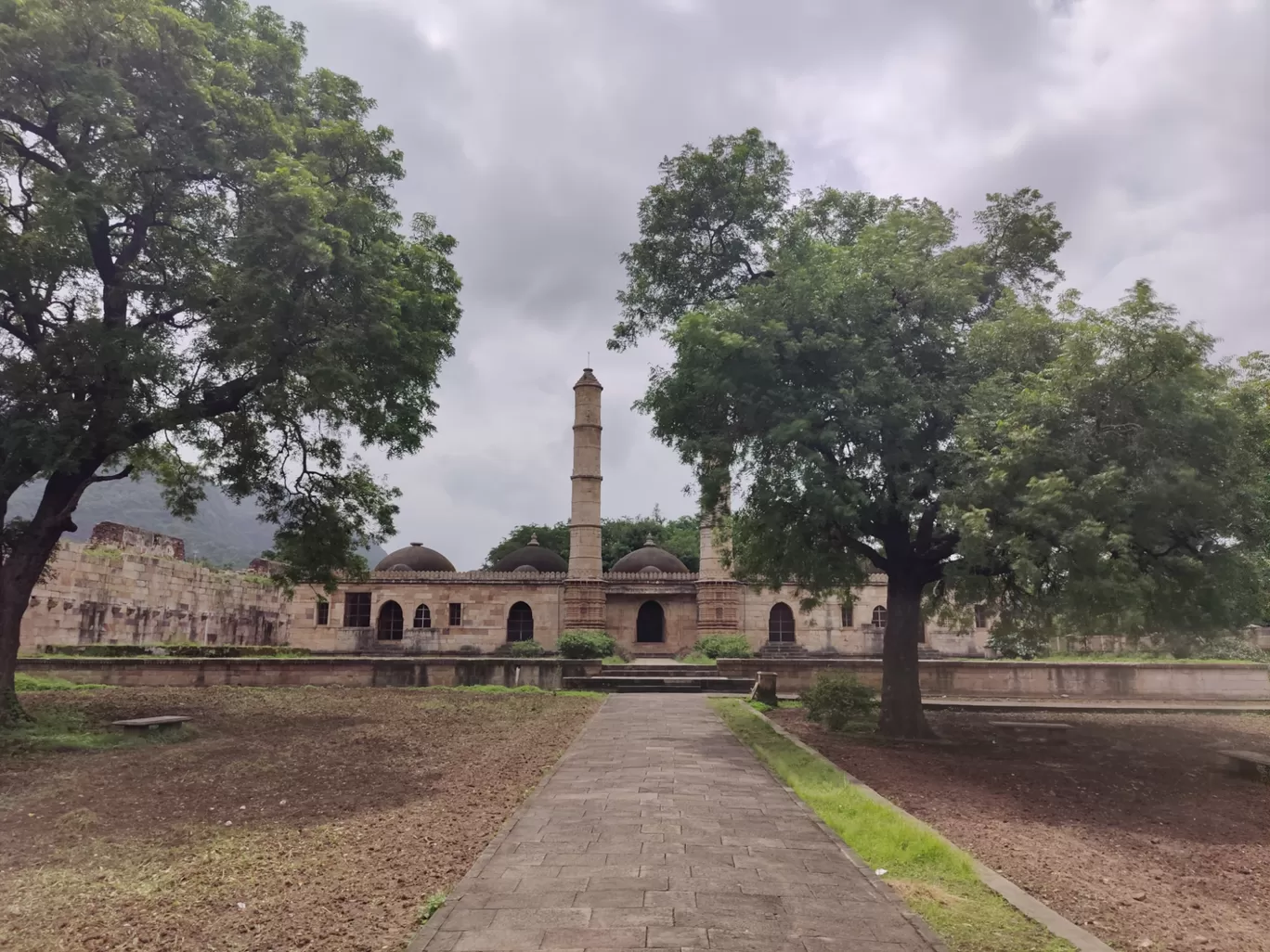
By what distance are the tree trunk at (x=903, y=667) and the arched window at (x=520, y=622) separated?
19629 mm

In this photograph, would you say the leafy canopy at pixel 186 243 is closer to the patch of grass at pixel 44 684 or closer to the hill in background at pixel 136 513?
the patch of grass at pixel 44 684

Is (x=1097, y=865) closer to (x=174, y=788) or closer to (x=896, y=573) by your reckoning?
(x=896, y=573)

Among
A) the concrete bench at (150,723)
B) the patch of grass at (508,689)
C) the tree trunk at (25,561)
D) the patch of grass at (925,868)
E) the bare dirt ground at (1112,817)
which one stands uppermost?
the tree trunk at (25,561)

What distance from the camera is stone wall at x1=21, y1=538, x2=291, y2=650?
2081cm

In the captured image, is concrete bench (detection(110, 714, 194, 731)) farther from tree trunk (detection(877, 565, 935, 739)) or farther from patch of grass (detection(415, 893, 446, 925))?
tree trunk (detection(877, 565, 935, 739))

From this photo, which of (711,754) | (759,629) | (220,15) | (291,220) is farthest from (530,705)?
(759,629)

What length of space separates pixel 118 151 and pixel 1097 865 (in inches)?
498

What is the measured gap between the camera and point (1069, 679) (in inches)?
747

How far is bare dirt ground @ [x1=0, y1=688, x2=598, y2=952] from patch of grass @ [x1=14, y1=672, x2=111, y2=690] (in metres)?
5.07

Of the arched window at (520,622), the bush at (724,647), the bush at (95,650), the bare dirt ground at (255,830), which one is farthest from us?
the arched window at (520,622)

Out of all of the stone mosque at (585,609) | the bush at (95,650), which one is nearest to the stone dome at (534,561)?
the stone mosque at (585,609)

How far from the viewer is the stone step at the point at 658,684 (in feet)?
62.0

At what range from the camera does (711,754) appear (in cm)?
955

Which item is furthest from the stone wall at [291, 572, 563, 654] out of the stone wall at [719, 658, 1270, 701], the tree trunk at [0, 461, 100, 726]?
the tree trunk at [0, 461, 100, 726]
